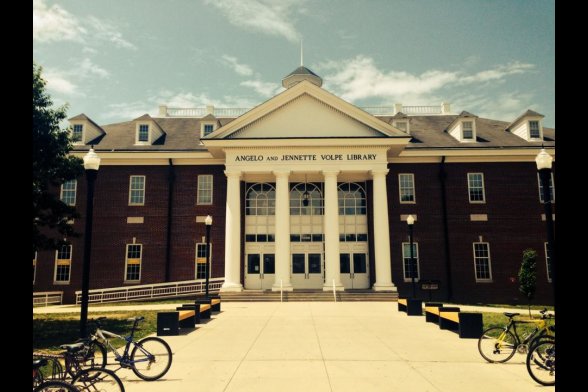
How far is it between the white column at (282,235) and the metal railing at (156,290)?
459cm

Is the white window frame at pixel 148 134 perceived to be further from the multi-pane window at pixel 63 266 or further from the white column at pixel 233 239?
the multi-pane window at pixel 63 266

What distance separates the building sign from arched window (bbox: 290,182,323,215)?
10.7ft

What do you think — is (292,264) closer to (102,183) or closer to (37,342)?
(102,183)

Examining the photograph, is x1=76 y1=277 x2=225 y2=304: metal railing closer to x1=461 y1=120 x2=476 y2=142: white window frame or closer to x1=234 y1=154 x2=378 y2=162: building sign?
x1=234 y1=154 x2=378 y2=162: building sign

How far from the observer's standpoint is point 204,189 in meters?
31.2

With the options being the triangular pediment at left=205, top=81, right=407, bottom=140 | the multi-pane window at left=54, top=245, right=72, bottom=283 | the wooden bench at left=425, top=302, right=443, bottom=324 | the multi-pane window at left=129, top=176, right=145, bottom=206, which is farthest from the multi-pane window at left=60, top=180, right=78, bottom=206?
the wooden bench at left=425, top=302, right=443, bottom=324

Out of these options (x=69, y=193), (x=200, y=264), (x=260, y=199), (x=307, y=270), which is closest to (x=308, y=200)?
(x=260, y=199)

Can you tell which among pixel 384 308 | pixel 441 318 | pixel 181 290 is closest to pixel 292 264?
pixel 181 290

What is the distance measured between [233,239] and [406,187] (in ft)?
43.6

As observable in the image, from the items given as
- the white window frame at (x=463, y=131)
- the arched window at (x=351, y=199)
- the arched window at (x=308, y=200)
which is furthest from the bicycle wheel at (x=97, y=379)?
the white window frame at (x=463, y=131)

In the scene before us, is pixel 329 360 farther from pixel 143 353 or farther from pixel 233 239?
pixel 233 239

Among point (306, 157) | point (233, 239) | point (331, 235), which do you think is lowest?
point (233, 239)

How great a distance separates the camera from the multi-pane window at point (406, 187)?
30.8m

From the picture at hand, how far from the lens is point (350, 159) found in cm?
2836
